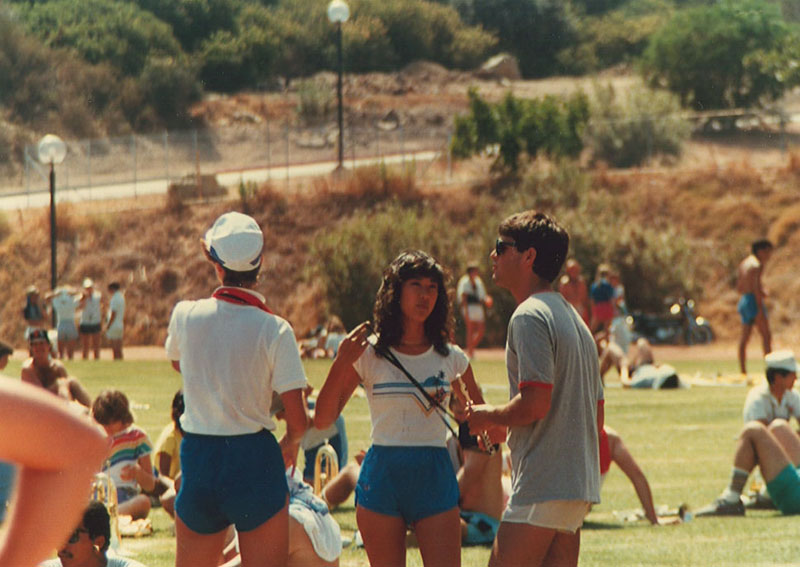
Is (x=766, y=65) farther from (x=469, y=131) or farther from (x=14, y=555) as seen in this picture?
(x=14, y=555)

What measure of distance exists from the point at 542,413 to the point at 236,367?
3.67ft

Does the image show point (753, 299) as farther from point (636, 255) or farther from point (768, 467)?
point (636, 255)

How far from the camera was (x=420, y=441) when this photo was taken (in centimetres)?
534

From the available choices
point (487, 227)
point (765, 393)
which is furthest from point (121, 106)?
point (765, 393)

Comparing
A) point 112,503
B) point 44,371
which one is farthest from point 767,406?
point 44,371

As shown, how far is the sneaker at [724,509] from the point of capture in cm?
952

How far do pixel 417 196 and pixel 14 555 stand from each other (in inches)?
1670

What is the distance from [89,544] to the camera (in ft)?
18.4

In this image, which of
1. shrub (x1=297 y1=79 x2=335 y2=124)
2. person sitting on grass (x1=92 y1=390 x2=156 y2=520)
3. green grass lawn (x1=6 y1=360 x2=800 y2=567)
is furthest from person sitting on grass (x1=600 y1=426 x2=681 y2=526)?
shrub (x1=297 y1=79 x2=335 y2=124)

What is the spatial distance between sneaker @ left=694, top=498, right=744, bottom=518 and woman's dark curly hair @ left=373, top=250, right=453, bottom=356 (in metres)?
4.61

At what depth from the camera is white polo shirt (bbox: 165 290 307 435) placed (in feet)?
16.2

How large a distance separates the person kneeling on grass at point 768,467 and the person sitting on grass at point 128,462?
3.81m

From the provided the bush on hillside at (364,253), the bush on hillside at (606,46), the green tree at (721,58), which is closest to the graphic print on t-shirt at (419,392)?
the bush on hillside at (364,253)

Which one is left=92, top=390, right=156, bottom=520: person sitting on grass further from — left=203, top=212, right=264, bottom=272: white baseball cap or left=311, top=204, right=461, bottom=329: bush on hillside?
left=311, top=204, right=461, bottom=329: bush on hillside
